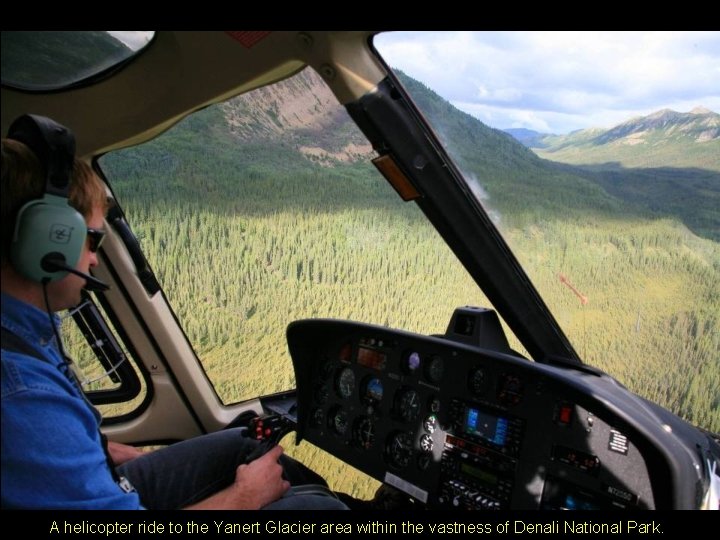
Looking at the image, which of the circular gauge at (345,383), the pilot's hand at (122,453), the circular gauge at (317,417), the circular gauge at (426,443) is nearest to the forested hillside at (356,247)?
the circular gauge at (317,417)

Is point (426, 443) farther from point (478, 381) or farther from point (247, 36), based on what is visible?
point (247, 36)

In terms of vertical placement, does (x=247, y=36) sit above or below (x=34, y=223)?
above

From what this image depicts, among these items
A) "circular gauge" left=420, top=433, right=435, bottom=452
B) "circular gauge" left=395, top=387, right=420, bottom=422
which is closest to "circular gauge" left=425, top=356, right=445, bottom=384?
"circular gauge" left=395, top=387, right=420, bottom=422

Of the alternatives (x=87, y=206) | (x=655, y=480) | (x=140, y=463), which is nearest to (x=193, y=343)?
(x=140, y=463)

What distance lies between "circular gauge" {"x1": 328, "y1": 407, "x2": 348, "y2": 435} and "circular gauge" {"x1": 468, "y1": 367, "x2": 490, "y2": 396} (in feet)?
2.39

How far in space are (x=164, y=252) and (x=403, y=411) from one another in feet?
4.28

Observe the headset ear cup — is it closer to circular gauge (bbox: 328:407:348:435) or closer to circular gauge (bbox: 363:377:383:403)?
circular gauge (bbox: 363:377:383:403)

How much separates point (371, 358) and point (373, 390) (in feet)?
0.47

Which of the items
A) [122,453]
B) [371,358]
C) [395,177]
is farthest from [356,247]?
[122,453]

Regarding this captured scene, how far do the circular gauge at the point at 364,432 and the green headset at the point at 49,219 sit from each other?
1561mm

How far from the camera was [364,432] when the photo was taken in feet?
7.90

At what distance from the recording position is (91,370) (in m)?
2.57

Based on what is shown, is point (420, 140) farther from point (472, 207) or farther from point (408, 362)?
point (408, 362)
